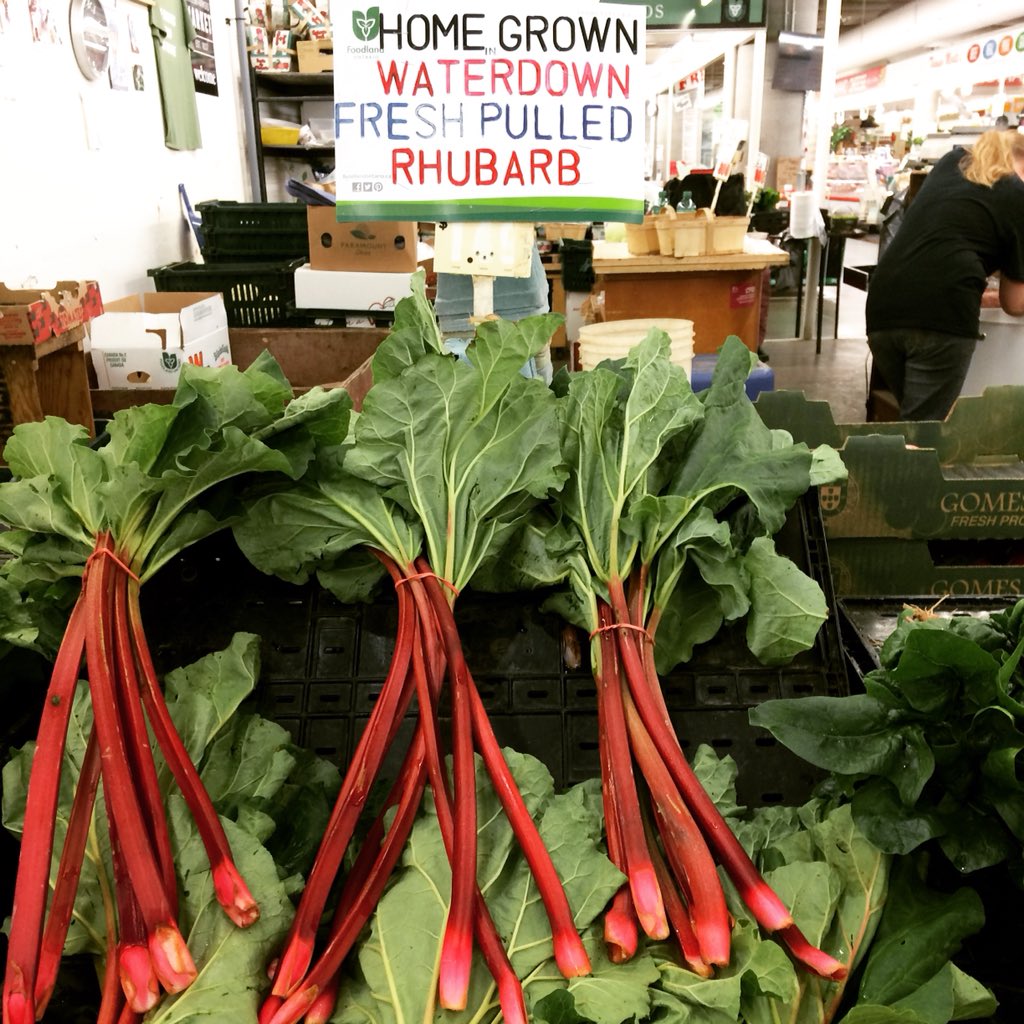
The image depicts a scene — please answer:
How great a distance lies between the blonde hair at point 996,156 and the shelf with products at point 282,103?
3687mm

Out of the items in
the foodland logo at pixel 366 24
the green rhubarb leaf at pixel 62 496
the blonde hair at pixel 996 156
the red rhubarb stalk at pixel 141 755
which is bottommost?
the red rhubarb stalk at pixel 141 755

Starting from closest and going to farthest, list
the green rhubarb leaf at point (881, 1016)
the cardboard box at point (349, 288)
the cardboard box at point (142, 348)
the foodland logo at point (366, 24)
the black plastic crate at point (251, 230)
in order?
the green rhubarb leaf at point (881, 1016) → the foodland logo at point (366, 24) → the cardboard box at point (142, 348) → the cardboard box at point (349, 288) → the black plastic crate at point (251, 230)

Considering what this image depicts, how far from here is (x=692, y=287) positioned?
13.7 ft

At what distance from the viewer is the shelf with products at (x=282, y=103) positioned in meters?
5.70

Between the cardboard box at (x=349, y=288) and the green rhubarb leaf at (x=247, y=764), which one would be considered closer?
the green rhubarb leaf at (x=247, y=764)

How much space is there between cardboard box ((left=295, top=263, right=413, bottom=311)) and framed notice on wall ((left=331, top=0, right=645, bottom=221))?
6.51ft

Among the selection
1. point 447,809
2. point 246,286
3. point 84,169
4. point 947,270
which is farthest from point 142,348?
point 947,270

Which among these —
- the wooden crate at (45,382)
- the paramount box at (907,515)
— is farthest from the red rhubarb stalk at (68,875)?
the wooden crate at (45,382)

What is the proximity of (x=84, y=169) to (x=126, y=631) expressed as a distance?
11.0 feet

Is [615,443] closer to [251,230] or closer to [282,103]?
[251,230]

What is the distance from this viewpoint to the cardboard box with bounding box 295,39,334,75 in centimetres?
564

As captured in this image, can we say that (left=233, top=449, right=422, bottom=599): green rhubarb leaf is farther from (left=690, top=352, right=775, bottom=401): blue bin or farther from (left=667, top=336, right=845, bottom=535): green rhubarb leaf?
(left=690, top=352, right=775, bottom=401): blue bin

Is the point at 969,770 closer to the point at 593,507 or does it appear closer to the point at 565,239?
the point at 593,507

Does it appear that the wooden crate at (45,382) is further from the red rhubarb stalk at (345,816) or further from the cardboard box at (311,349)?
the red rhubarb stalk at (345,816)
